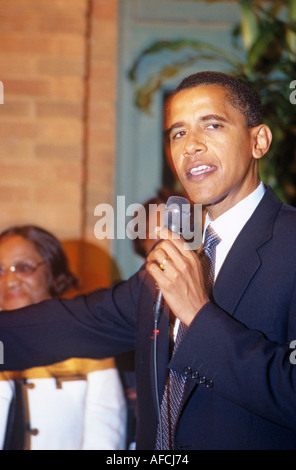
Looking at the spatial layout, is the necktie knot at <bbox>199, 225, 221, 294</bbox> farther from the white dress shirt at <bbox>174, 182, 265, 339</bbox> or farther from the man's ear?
the man's ear

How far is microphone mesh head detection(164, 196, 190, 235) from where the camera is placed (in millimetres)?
1633

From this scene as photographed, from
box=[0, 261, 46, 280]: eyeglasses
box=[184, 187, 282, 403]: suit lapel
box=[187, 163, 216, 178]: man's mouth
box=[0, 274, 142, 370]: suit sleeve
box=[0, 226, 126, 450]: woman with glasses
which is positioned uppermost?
box=[187, 163, 216, 178]: man's mouth

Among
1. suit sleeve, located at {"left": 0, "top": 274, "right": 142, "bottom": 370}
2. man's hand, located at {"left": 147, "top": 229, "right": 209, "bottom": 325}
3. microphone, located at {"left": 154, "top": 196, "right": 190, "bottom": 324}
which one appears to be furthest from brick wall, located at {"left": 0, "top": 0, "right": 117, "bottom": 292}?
man's hand, located at {"left": 147, "top": 229, "right": 209, "bottom": 325}

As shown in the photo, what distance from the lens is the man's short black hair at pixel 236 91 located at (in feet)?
6.07

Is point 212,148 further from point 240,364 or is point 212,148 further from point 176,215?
point 240,364

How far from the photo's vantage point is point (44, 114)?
362 cm

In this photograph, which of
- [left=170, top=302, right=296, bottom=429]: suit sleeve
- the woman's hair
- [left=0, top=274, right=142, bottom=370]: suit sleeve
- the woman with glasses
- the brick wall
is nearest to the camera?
[left=170, top=302, right=296, bottom=429]: suit sleeve

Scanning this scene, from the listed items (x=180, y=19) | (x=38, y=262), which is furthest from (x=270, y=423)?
(x=180, y=19)

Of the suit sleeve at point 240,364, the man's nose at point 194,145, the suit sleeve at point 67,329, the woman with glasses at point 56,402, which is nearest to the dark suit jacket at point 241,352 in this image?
the suit sleeve at point 240,364

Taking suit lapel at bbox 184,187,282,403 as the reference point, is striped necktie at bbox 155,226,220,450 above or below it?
below

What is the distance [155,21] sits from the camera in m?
4.19

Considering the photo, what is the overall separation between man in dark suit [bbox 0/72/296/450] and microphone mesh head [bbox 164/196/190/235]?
7cm

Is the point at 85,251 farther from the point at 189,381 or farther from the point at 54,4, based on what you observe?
the point at 189,381

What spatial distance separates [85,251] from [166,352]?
7.08 feet
